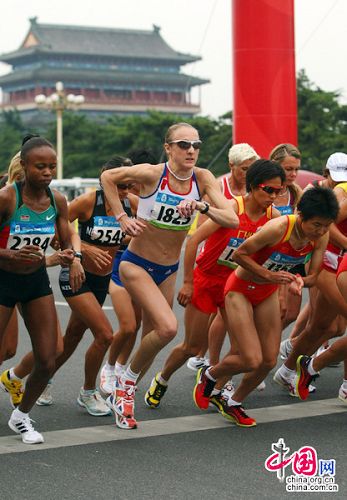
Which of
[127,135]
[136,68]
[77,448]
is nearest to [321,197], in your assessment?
[77,448]

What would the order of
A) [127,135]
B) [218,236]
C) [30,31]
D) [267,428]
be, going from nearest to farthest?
1. [267,428]
2. [218,236]
3. [127,135]
4. [30,31]

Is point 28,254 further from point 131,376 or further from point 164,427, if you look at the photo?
point 164,427

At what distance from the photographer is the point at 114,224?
846 centimetres

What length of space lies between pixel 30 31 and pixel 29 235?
114595 mm

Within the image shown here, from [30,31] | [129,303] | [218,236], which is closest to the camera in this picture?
[218,236]

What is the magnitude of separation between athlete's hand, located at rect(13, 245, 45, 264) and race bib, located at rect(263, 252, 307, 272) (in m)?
1.59

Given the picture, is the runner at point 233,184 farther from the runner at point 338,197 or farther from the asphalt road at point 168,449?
the runner at point 338,197

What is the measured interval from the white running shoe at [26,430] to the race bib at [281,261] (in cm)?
187

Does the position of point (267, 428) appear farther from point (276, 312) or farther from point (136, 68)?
point (136, 68)

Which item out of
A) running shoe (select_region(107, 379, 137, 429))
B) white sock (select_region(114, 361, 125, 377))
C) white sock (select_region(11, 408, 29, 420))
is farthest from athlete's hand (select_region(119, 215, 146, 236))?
white sock (select_region(114, 361, 125, 377))

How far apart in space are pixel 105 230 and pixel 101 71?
107m

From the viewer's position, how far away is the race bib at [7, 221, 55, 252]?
6.97 m

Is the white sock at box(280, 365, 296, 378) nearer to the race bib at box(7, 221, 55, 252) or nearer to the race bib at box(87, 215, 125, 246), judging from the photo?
the race bib at box(87, 215, 125, 246)

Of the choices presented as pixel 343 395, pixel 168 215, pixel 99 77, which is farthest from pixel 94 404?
pixel 99 77
